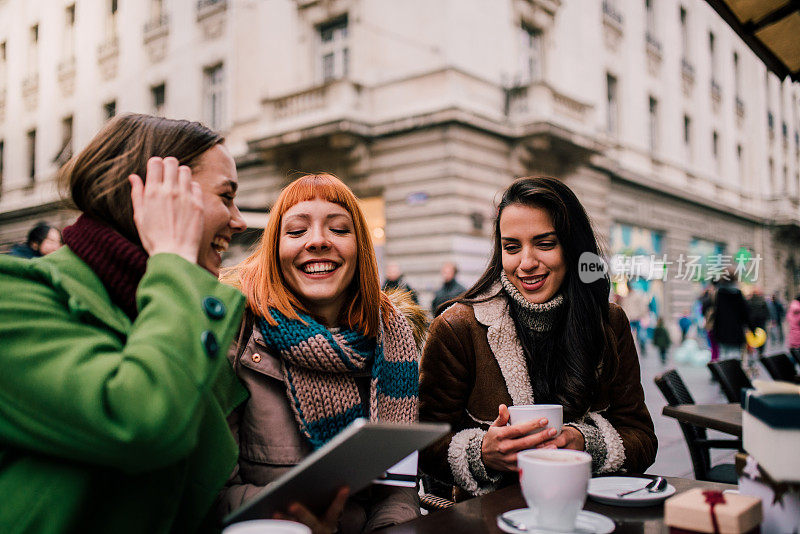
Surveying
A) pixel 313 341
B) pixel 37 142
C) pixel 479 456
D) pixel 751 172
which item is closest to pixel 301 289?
pixel 313 341

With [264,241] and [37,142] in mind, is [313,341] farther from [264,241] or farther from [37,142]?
[37,142]

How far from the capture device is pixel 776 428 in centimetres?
94

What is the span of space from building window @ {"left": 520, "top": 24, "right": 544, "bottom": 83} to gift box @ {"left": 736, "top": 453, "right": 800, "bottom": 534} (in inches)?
518

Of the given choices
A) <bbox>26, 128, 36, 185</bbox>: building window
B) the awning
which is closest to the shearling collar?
the awning

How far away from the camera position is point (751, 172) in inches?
773

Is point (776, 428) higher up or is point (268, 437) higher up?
point (776, 428)

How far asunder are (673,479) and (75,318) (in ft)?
4.65

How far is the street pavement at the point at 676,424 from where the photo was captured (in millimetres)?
4680

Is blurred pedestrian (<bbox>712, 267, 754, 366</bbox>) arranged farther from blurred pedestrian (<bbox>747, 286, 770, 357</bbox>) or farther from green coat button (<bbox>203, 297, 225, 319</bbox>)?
green coat button (<bbox>203, 297, 225, 319</bbox>)

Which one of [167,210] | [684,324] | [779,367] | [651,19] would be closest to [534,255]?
[167,210]

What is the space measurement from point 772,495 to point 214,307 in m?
1.02

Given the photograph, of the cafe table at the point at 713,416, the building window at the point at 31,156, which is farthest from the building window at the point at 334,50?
the cafe table at the point at 713,416

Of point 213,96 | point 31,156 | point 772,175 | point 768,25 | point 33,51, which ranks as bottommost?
point 768,25

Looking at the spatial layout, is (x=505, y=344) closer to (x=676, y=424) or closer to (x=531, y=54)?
(x=676, y=424)
